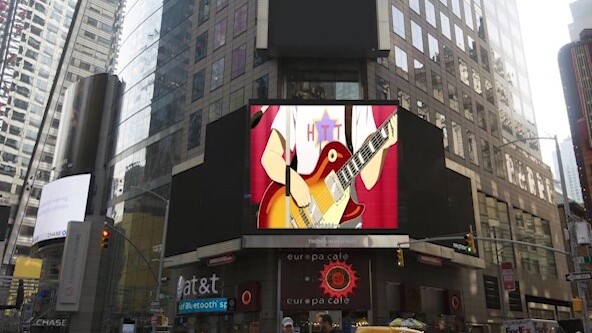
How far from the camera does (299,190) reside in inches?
1331

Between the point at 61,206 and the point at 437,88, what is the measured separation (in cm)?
4785

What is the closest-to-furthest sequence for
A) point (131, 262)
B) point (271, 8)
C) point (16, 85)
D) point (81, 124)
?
1. point (271, 8)
2. point (131, 262)
3. point (81, 124)
4. point (16, 85)

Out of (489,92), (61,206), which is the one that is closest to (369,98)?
(489,92)

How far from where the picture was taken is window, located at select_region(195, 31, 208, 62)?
150 ft

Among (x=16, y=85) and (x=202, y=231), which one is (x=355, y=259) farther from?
(x=16, y=85)

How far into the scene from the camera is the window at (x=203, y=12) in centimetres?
4706

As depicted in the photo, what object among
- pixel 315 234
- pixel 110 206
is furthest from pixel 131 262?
pixel 315 234

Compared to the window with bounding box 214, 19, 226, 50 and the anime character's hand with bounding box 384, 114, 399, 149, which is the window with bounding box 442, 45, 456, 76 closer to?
the anime character's hand with bounding box 384, 114, 399, 149

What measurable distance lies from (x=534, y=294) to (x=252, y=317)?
32744 millimetres

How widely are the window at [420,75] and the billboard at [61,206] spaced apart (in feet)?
139

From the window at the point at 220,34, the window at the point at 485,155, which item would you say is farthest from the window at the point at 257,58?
the window at the point at 485,155

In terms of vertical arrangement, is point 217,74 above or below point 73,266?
above

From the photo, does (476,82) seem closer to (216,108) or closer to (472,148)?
(472,148)

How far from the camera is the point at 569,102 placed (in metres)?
157
